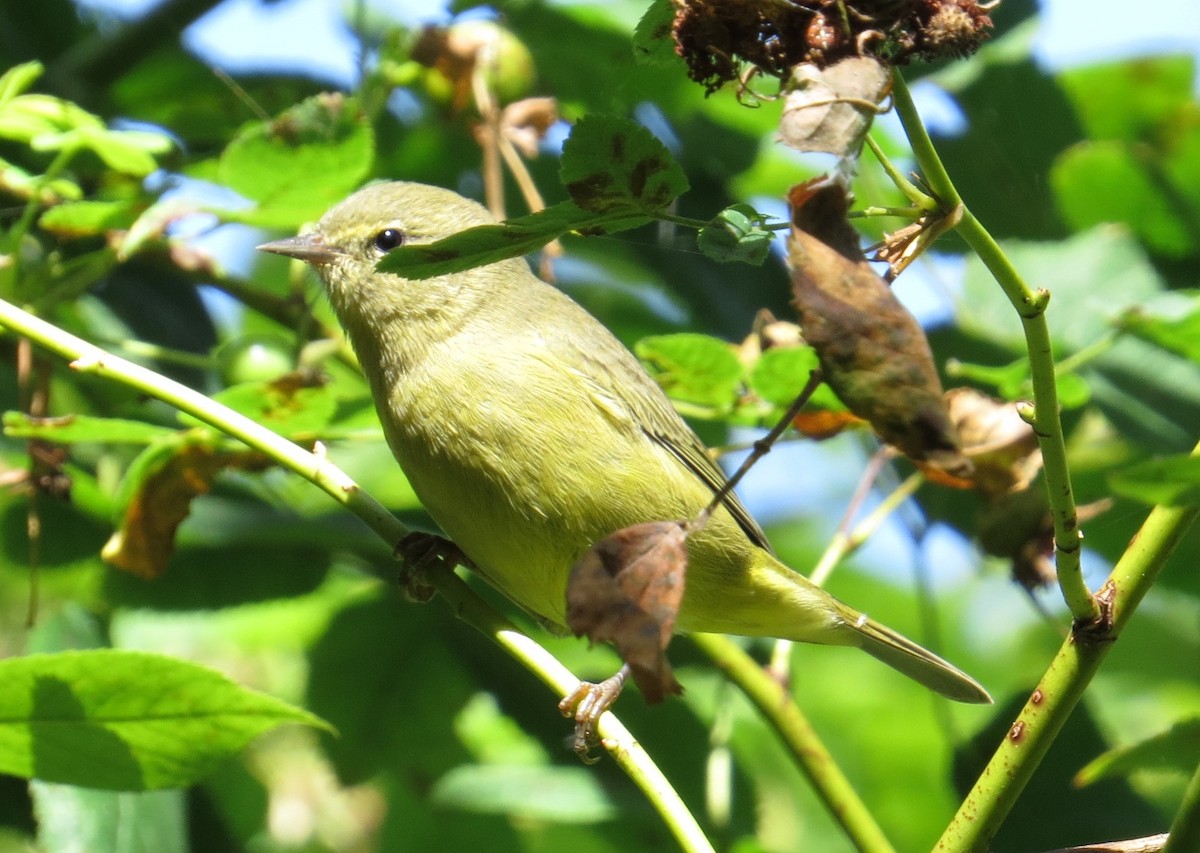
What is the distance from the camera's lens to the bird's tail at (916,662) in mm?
3943

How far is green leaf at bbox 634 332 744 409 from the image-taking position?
3.17 m

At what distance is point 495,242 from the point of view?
1.70 metres

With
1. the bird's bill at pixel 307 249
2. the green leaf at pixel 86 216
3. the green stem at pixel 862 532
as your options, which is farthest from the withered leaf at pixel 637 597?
the bird's bill at pixel 307 249

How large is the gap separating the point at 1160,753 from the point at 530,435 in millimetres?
1595

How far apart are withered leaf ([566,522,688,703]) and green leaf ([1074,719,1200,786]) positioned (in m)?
1.33

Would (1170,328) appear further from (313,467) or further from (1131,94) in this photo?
(1131,94)

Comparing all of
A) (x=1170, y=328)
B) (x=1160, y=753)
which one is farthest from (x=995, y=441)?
(x=1160, y=753)

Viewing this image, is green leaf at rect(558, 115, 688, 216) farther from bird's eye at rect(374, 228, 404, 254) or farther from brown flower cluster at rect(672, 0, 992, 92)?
bird's eye at rect(374, 228, 404, 254)

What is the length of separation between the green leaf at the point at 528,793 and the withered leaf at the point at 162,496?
1.18m

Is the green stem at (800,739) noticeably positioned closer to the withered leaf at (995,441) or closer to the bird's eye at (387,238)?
the withered leaf at (995,441)

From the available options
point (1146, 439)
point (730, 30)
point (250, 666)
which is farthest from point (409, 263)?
point (250, 666)

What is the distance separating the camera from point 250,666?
5.15 m

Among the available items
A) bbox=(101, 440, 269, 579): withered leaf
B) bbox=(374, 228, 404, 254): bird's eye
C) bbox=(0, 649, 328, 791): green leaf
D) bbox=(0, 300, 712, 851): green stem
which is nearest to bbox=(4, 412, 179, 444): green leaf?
bbox=(101, 440, 269, 579): withered leaf

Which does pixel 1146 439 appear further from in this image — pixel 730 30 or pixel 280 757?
pixel 280 757
